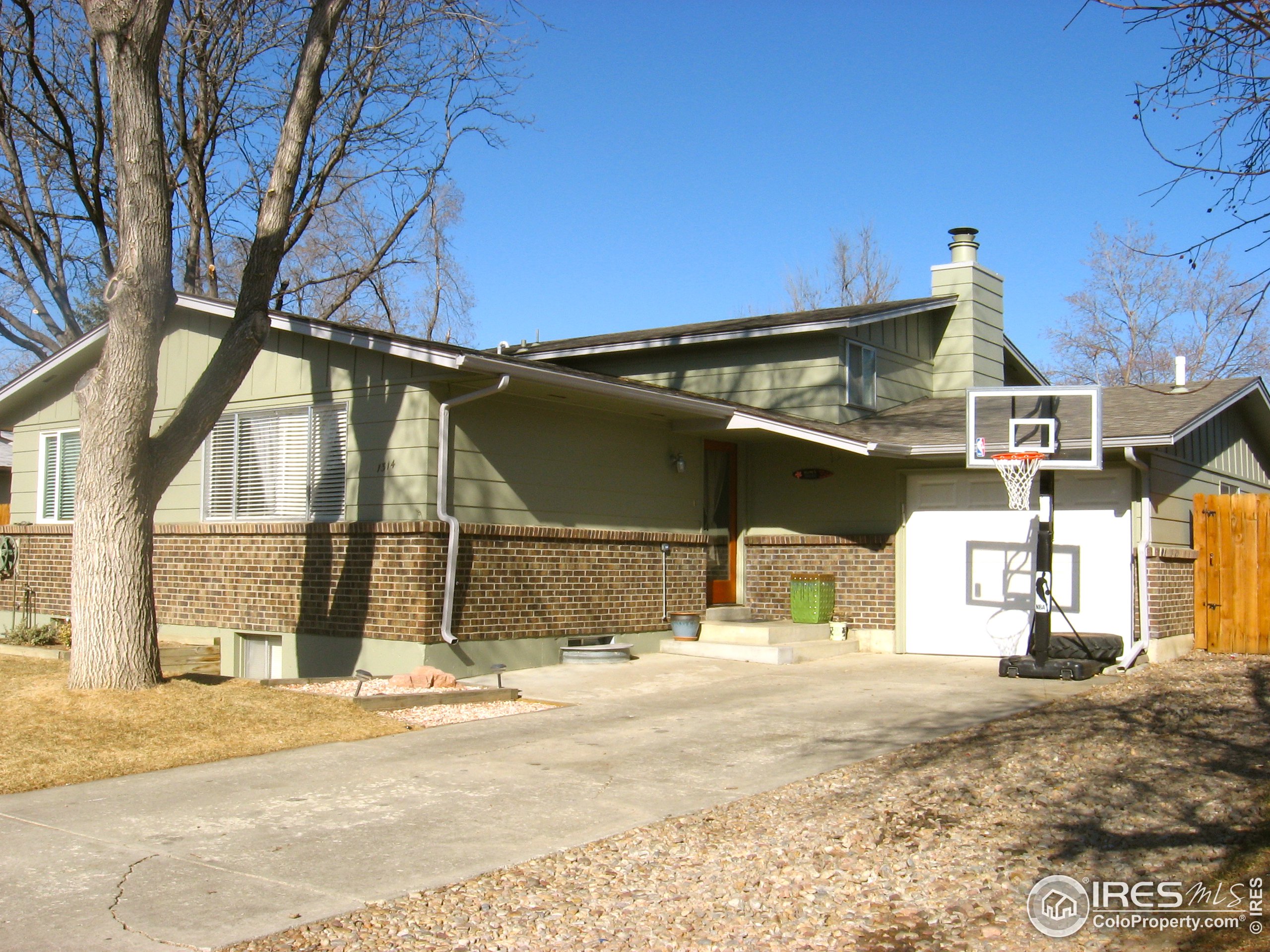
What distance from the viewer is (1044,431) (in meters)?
12.8

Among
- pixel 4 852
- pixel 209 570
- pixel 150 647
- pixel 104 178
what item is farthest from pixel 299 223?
pixel 4 852

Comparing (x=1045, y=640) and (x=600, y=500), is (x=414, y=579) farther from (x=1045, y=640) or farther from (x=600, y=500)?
(x=1045, y=640)

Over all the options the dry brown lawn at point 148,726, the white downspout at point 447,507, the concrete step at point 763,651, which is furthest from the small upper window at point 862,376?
the dry brown lawn at point 148,726

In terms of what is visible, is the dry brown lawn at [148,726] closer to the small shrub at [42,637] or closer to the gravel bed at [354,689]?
the gravel bed at [354,689]

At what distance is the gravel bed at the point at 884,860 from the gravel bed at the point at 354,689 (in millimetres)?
4147

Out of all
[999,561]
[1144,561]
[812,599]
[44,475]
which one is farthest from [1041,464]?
[44,475]

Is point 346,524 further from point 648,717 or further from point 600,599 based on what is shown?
point 648,717

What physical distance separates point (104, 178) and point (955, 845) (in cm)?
1960

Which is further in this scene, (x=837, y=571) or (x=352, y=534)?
(x=837, y=571)

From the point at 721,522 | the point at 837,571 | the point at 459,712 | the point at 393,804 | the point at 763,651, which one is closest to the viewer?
the point at 393,804

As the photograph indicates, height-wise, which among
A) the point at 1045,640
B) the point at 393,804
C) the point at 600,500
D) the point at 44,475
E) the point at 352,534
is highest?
the point at 44,475

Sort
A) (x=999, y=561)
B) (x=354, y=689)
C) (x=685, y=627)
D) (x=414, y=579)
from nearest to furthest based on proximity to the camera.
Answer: (x=354, y=689) → (x=414, y=579) → (x=999, y=561) → (x=685, y=627)

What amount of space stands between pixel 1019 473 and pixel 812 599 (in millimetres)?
3514

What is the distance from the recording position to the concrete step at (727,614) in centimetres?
1459
